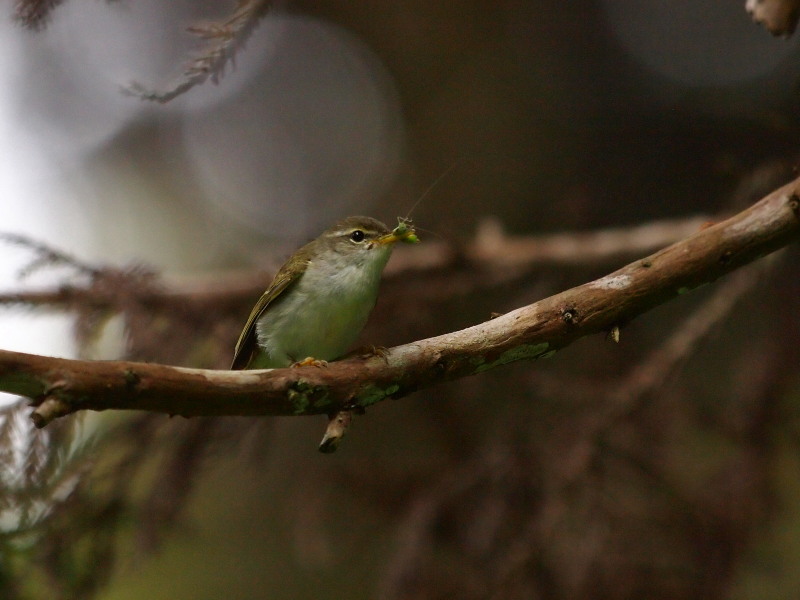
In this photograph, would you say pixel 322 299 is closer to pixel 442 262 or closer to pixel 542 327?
pixel 542 327

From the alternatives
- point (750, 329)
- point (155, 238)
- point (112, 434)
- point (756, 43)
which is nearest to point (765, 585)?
point (750, 329)

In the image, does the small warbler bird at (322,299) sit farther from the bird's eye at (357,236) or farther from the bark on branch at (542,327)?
the bark on branch at (542,327)

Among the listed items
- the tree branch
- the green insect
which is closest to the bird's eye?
the green insect

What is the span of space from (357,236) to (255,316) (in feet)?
1.93

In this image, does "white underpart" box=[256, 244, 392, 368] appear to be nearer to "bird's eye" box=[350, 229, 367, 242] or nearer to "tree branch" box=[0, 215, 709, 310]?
"bird's eye" box=[350, 229, 367, 242]

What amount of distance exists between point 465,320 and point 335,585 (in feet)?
8.17

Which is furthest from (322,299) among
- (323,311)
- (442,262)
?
(442,262)

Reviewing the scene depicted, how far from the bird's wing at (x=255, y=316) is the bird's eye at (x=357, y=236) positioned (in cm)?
24

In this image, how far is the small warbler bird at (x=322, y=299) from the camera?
3.09 meters

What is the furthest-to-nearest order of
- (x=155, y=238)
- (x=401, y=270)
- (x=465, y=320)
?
1. (x=155, y=238)
2. (x=465, y=320)
3. (x=401, y=270)

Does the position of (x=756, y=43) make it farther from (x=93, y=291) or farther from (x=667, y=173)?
(x=93, y=291)

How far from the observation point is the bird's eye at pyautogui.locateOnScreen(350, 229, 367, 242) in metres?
3.44

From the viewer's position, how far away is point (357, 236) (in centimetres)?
345

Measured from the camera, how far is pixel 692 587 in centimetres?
388
